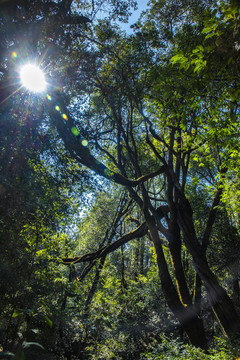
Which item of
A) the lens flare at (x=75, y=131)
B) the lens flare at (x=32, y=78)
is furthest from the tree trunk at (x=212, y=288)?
the lens flare at (x=32, y=78)

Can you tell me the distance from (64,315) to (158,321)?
18.5 ft

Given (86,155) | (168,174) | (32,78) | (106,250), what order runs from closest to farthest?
(32,78) < (86,155) < (168,174) < (106,250)

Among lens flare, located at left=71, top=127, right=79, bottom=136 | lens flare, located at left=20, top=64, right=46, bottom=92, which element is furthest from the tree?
lens flare, located at left=20, top=64, right=46, bottom=92

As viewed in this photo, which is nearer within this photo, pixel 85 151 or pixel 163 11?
pixel 85 151

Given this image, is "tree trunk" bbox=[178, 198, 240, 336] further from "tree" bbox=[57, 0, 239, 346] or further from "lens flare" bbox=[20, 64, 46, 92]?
"lens flare" bbox=[20, 64, 46, 92]

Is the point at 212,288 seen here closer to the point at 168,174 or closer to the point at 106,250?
the point at 168,174

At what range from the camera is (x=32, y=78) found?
16.7 ft

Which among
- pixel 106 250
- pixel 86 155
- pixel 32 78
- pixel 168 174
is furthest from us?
pixel 106 250

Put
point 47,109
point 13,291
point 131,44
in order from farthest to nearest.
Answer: point 131,44, point 47,109, point 13,291

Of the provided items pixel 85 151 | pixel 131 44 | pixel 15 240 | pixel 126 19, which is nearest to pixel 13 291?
pixel 15 240

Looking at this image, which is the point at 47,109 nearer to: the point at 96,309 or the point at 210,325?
the point at 96,309

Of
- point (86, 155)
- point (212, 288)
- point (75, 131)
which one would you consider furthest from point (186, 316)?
point (75, 131)

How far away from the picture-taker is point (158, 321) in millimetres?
9477

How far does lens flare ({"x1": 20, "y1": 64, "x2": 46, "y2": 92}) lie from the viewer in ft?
16.1
